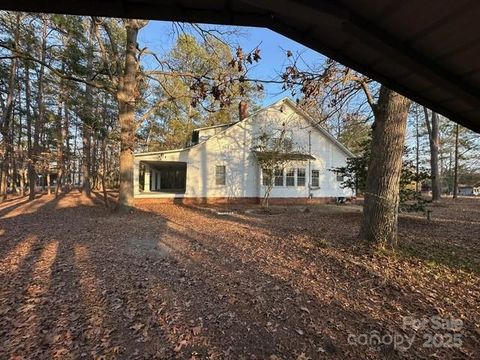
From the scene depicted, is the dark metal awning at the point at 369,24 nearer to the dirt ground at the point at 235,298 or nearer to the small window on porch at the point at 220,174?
the dirt ground at the point at 235,298

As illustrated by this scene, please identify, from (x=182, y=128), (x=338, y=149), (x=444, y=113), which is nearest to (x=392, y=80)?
(x=444, y=113)

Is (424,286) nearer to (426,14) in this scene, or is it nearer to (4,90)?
(426,14)

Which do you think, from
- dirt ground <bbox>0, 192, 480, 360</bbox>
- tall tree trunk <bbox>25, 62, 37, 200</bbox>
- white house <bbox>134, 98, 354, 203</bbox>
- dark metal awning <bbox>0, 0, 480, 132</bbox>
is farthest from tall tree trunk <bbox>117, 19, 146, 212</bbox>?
dark metal awning <bbox>0, 0, 480, 132</bbox>

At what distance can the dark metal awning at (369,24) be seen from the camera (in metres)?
2.12

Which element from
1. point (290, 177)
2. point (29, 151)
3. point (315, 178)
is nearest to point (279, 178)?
point (290, 177)

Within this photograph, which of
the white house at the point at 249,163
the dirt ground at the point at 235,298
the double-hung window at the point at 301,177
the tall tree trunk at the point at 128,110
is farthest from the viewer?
the double-hung window at the point at 301,177

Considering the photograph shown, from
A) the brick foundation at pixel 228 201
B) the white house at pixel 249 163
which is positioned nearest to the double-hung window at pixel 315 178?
the white house at pixel 249 163

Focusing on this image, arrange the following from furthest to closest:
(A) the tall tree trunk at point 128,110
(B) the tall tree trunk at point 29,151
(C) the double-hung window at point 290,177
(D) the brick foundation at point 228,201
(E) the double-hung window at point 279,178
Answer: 1. (C) the double-hung window at point 290,177
2. (E) the double-hung window at point 279,178
3. (B) the tall tree trunk at point 29,151
4. (D) the brick foundation at point 228,201
5. (A) the tall tree trunk at point 128,110

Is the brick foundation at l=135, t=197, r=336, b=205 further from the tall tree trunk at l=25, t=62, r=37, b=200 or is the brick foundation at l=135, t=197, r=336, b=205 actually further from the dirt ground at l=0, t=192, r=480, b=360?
the dirt ground at l=0, t=192, r=480, b=360

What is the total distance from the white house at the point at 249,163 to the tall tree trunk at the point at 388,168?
12476 mm

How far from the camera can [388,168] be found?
6.65m

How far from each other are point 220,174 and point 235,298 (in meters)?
16.5

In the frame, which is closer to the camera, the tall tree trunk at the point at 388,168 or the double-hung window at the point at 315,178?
the tall tree trunk at the point at 388,168

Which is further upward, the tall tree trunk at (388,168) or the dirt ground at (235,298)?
the tall tree trunk at (388,168)
